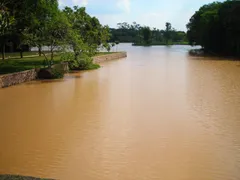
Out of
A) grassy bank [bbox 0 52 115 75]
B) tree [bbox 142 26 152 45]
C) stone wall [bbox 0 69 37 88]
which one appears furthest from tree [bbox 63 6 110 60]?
tree [bbox 142 26 152 45]

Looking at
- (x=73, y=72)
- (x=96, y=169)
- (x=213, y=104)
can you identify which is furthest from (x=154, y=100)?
(x=73, y=72)

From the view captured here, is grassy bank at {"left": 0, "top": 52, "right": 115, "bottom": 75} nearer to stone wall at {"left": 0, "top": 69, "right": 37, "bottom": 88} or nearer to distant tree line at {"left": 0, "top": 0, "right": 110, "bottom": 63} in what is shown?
stone wall at {"left": 0, "top": 69, "right": 37, "bottom": 88}

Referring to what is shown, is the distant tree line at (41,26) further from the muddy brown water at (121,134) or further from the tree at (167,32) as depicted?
the tree at (167,32)

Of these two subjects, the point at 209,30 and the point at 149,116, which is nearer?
the point at 149,116

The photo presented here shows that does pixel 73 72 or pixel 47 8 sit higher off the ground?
pixel 47 8

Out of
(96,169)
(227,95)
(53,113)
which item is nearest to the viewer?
(96,169)

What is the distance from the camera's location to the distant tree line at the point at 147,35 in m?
112

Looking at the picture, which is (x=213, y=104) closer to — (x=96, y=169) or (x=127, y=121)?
(x=127, y=121)

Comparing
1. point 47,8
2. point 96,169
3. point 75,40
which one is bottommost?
point 96,169

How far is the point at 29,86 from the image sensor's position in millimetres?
17531

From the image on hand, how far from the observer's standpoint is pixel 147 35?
10931cm

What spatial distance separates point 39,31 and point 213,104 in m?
12.3

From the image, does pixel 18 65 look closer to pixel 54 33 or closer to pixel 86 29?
pixel 54 33

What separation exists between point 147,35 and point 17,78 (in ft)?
309
